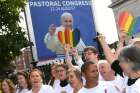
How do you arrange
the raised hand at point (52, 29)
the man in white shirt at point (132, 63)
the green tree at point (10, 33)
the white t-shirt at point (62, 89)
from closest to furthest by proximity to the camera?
the man in white shirt at point (132, 63) → the white t-shirt at point (62, 89) → the raised hand at point (52, 29) → the green tree at point (10, 33)

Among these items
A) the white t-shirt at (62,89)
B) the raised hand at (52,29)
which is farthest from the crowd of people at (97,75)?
the raised hand at (52,29)

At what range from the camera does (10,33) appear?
75.5ft

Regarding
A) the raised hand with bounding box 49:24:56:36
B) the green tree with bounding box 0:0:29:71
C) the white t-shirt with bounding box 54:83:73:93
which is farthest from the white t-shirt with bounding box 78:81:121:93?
the green tree with bounding box 0:0:29:71

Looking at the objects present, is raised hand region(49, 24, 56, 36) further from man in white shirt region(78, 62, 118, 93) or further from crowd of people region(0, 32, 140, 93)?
man in white shirt region(78, 62, 118, 93)

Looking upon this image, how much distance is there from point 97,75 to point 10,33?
715 inches

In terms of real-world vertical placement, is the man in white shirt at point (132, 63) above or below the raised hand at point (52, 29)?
below

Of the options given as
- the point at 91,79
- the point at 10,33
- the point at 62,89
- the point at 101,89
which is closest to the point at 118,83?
the point at 101,89

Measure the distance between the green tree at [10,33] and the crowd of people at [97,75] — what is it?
14.3 metres

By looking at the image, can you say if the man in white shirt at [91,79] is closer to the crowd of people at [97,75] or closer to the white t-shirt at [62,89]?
the crowd of people at [97,75]

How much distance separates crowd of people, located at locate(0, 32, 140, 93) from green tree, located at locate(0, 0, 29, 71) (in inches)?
562

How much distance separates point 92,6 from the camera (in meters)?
15.2

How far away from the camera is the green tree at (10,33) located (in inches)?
872

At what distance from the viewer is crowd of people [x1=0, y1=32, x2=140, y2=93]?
4047 mm

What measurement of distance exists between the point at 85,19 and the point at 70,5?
33.9 inches
